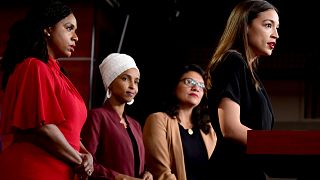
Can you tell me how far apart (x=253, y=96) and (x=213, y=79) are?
4.7 inches

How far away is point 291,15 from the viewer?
5223mm

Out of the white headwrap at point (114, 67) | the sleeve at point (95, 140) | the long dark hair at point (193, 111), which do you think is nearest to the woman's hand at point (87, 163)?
the sleeve at point (95, 140)

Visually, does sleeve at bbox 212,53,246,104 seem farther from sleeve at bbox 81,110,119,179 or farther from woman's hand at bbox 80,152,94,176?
sleeve at bbox 81,110,119,179

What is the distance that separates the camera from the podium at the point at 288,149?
1417 millimetres

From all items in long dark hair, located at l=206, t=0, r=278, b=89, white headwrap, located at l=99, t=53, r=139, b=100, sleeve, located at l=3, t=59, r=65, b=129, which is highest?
long dark hair, located at l=206, t=0, r=278, b=89

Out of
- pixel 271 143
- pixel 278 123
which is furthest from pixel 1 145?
pixel 278 123

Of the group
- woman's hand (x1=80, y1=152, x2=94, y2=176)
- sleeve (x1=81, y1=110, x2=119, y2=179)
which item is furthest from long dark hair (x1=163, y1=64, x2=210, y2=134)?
woman's hand (x1=80, y1=152, x2=94, y2=176)

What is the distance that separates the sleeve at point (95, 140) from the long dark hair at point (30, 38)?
0.75 m

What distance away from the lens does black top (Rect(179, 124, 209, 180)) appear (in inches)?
130

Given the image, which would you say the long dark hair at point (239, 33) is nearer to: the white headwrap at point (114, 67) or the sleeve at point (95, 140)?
the sleeve at point (95, 140)

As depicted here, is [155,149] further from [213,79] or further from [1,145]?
[213,79]

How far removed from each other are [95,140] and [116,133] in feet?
0.34

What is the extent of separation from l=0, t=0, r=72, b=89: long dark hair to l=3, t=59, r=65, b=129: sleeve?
2.7 inches

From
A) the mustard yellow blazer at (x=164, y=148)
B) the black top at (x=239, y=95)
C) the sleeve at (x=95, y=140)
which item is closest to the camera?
the black top at (x=239, y=95)
